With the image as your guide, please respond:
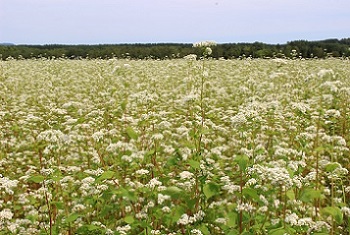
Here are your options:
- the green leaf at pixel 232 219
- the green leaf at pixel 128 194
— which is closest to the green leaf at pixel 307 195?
the green leaf at pixel 232 219

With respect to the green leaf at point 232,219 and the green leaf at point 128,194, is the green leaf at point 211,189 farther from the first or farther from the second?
the green leaf at point 128,194

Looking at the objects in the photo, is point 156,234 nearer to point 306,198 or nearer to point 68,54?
point 306,198

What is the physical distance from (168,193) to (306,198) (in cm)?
135

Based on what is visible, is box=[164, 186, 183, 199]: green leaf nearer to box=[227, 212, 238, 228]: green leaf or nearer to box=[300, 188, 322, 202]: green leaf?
box=[227, 212, 238, 228]: green leaf

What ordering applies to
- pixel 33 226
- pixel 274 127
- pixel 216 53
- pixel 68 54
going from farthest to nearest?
1. pixel 68 54
2. pixel 216 53
3. pixel 274 127
4. pixel 33 226

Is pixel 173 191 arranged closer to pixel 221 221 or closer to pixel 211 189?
pixel 211 189

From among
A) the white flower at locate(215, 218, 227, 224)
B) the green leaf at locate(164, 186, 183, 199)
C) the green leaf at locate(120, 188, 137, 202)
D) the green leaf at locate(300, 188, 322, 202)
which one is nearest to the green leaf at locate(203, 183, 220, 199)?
the green leaf at locate(164, 186, 183, 199)

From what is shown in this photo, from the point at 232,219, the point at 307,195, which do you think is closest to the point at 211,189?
the point at 232,219

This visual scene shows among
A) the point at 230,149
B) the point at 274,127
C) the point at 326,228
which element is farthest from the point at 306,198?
the point at 274,127

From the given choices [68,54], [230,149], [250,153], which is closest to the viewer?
[250,153]

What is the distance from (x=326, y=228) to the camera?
411 cm

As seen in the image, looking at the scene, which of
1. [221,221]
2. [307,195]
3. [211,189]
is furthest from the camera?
[221,221]

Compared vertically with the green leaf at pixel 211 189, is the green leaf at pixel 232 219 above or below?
below

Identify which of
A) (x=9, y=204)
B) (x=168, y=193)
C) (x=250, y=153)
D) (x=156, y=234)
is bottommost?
(x=9, y=204)
